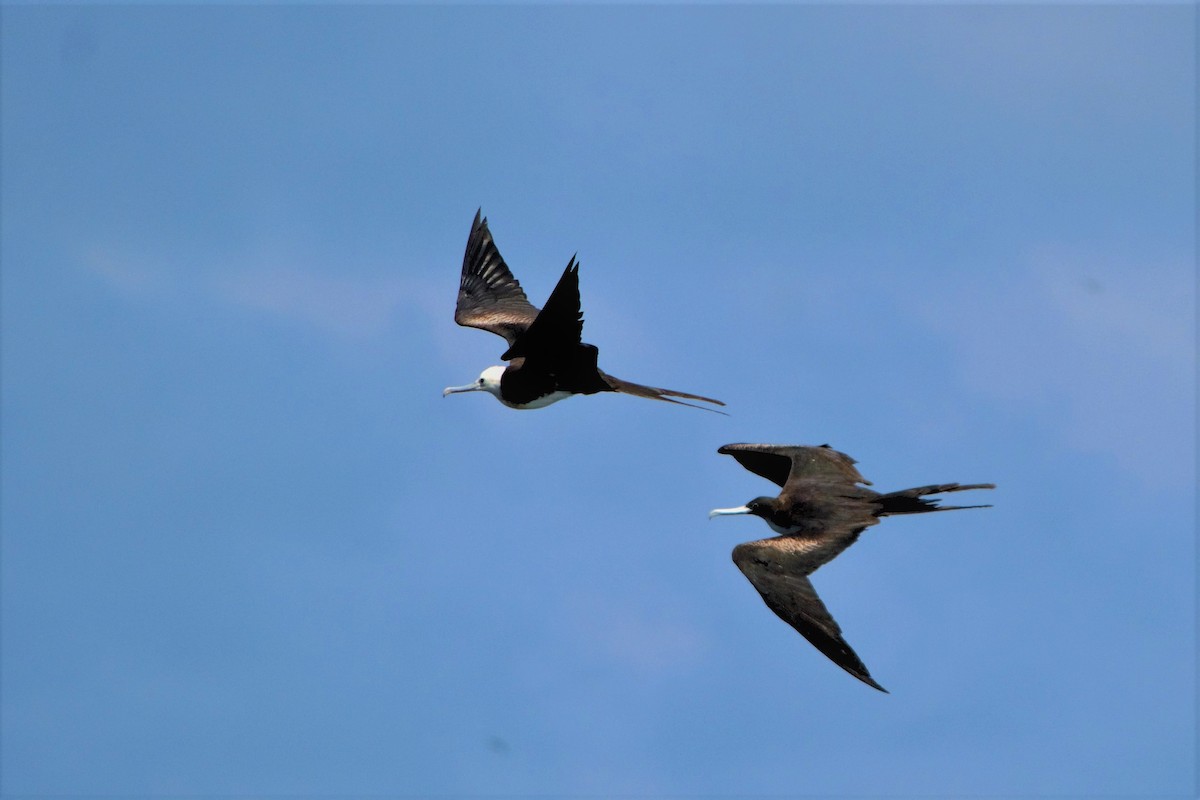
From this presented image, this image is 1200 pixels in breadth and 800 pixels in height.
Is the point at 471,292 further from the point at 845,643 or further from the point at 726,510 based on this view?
the point at 845,643

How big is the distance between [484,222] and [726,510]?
5.14m

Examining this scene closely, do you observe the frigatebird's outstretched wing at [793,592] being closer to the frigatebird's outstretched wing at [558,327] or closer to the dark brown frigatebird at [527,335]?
the dark brown frigatebird at [527,335]

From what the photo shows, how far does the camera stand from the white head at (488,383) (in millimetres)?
15289

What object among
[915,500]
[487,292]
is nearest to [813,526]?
[915,500]

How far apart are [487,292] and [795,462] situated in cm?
434

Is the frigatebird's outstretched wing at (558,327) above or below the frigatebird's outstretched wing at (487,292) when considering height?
below

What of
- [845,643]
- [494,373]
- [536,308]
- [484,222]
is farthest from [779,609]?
[484,222]

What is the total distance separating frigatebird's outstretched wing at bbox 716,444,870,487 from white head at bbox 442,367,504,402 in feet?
7.73

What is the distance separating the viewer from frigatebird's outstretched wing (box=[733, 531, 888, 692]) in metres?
12.5

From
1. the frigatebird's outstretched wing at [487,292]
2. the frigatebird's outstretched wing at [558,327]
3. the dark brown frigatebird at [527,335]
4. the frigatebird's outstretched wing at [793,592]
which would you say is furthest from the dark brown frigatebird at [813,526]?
the frigatebird's outstretched wing at [487,292]

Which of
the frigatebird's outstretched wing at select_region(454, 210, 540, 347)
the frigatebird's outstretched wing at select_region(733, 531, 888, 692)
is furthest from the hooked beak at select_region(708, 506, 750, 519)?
the frigatebird's outstretched wing at select_region(454, 210, 540, 347)

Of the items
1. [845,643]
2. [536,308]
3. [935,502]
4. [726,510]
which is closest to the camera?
[845,643]

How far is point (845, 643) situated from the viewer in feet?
40.8

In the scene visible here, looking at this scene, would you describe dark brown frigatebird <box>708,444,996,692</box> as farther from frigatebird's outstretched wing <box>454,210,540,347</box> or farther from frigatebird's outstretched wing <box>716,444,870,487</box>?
frigatebird's outstretched wing <box>454,210,540,347</box>
